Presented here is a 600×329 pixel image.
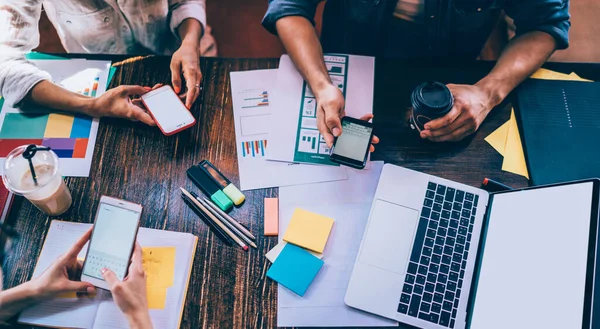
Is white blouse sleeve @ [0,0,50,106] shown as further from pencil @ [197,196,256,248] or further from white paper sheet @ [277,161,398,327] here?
white paper sheet @ [277,161,398,327]

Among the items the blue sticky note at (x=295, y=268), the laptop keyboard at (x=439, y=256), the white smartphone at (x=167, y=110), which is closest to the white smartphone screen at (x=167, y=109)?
the white smartphone at (x=167, y=110)

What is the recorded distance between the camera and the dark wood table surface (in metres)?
0.96

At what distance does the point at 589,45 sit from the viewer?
1593mm

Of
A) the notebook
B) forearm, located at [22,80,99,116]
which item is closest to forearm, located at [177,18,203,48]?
forearm, located at [22,80,99,116]

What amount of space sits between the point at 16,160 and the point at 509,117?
1249mm

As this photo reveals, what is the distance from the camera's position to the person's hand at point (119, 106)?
1118mm

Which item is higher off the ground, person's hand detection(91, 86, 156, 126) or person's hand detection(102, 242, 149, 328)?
person's hand detection(91, 86, 156, 126)

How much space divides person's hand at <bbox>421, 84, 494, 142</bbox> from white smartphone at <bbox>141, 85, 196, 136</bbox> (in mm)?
630

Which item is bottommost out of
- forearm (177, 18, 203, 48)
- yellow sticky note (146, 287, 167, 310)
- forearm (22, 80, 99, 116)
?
yellow sticky note (146, 287, 167, 310)

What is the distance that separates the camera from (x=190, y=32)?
1.31 m

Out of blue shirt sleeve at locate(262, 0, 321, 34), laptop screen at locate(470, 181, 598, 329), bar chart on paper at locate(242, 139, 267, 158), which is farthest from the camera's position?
blue shirt sleeve at locate(262, 0, 321, 34)

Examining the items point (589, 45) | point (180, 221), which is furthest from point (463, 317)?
point (589, 45)

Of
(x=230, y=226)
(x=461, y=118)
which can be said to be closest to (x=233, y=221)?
(x=230, y=226)

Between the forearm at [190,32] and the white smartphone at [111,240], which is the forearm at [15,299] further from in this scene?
the forearm at [190,32]
